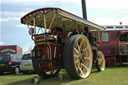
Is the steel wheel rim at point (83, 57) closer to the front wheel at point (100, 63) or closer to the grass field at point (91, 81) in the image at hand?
the grass field at point (91, 81)

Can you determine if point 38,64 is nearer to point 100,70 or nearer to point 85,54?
point 85,54

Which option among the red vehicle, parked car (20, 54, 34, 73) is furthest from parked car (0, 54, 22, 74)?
the red vehicle

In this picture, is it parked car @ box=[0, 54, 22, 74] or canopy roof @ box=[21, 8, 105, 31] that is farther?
parked car @ box=[0, 54, 22, 74]

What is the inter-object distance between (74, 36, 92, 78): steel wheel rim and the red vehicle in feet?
16.4

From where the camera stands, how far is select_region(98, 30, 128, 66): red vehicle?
13.2 m

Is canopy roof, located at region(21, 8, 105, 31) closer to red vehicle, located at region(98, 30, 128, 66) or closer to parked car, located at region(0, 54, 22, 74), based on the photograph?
A: parked car, located at region(0, 54, 22, 74)

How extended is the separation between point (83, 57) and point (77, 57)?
0.66 metres

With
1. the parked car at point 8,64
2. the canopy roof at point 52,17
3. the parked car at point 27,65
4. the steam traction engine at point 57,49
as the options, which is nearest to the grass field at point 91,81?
the steam traction engine at point 57,49

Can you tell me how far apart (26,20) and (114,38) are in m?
7.72

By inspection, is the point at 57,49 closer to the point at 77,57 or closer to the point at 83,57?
the point at 77,57

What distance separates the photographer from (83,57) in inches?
320

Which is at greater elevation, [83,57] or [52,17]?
[52,17]

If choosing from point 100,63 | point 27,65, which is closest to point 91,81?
point 100,63

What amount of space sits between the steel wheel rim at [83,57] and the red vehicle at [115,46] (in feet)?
16.4
